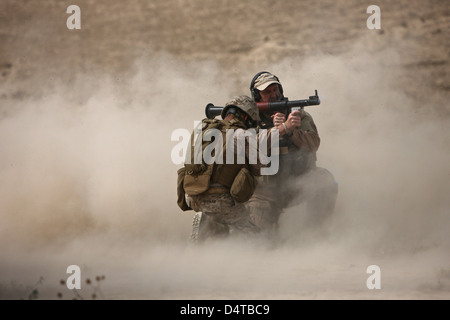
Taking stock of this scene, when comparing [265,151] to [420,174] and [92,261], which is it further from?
[420,174]

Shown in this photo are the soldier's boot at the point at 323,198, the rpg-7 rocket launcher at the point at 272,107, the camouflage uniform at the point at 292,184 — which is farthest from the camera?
the soldier's boot at the point at 323,198

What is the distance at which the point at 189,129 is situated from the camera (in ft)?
A: 37.8

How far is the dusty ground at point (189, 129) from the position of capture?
767 cm

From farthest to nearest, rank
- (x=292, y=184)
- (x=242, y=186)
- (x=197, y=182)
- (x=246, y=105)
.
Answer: (x=292, y=184) < (x=246, y=105) < (x=197, y=182) < (x=242, y=186)

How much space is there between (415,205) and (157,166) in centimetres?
320

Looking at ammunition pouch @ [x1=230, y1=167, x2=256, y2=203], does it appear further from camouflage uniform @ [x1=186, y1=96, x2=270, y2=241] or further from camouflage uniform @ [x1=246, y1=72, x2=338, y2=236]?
camouflage uniform @ [x1=246, y1=72, x2=338, y2=236]

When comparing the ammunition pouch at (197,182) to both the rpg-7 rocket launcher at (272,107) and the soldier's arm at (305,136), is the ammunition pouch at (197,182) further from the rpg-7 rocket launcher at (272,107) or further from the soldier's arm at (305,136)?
the soldier's arm at (305,136)

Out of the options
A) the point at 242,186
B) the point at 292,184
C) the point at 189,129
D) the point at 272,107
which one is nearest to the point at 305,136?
the point at 272,107

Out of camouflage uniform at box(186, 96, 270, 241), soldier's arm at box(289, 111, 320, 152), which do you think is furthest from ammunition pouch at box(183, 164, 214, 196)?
soldier's arm at box(289, 111, 320, 152)

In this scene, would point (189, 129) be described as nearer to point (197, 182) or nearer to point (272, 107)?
point (272, 107)

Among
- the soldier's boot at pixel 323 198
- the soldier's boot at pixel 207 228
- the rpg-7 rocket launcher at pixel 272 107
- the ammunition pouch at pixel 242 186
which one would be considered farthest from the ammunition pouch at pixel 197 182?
the soldier's boot at pixel 323 198

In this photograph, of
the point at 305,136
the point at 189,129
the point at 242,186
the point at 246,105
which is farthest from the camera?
the point at 189,129

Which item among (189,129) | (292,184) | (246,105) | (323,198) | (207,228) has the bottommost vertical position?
(207,228)

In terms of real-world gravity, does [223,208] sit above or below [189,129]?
below
